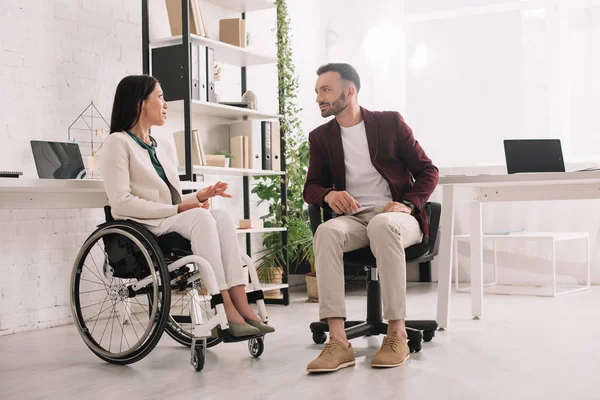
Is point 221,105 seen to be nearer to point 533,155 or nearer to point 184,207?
point 184,207

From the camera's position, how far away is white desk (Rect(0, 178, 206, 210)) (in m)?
2.64

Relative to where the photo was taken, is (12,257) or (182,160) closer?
(12,257)

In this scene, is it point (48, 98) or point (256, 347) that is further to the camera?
point (48, 98)

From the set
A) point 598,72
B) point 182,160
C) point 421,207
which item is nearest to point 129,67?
point 182,160

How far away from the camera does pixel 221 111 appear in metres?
4.23

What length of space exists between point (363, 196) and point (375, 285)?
352mm

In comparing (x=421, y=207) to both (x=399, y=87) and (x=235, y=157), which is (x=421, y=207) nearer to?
(x=235, y=157)

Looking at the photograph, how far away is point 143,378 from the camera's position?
7.89ft

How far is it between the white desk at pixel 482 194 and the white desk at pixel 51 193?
1146 millimetres

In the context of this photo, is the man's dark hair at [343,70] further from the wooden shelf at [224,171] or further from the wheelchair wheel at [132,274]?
the wooden shelf at [224,171]

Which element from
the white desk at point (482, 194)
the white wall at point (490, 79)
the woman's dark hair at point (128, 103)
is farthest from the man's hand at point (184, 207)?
the white wall at point (490, 79)

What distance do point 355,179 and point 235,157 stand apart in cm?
161

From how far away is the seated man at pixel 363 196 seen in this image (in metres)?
2.47

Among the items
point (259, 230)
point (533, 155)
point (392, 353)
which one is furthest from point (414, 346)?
point (259, 230)
